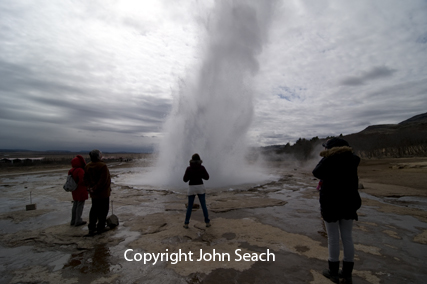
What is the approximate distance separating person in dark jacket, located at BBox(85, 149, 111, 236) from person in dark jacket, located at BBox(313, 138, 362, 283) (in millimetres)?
4553

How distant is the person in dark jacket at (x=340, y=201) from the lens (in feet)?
9.74

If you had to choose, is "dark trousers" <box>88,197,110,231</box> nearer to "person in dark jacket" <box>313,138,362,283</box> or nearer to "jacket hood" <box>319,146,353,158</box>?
"person in dark jacket" <box>313,138,362,283</box>

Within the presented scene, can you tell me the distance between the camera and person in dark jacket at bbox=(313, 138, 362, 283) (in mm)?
2969

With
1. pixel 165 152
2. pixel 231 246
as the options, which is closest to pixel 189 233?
pixel 231 246

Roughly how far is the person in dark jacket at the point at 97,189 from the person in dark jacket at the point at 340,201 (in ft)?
14.9

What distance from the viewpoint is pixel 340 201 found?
297cm

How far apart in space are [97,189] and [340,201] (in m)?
4.86

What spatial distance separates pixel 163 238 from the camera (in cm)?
481

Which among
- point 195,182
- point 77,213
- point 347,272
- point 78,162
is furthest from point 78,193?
point 347,272

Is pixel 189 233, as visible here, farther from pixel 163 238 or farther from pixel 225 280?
pixel 225 280

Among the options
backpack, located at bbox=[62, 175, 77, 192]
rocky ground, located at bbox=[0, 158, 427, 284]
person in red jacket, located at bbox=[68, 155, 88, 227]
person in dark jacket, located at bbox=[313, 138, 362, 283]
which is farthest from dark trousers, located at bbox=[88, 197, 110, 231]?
person in dark jacket, located at bbox=[313, 138, 362, 283]

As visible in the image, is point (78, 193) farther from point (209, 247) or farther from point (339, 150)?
point (339, 150)

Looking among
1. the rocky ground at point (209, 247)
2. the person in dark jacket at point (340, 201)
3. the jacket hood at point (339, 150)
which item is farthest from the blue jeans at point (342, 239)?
the jacket hood at point (339, 150)

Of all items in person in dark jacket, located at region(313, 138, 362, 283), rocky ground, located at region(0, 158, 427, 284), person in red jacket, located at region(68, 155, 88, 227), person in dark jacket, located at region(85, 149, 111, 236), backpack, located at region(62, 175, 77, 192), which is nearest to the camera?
person in dark jacket, located at region(313, 138, 362, 283)
